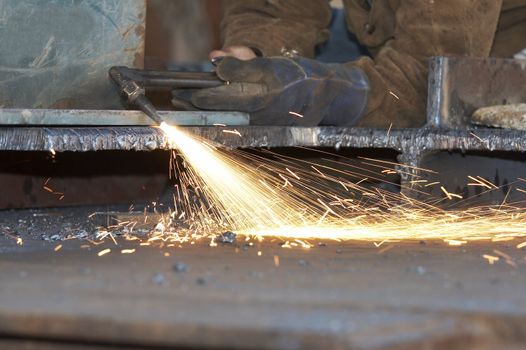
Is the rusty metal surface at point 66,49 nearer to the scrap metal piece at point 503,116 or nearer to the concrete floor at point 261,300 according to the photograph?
the concrete floor at point 261,300

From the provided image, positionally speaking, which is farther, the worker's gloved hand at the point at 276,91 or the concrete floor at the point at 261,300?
the worker's gloved hand at the point at 276,91

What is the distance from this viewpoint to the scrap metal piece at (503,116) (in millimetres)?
3326

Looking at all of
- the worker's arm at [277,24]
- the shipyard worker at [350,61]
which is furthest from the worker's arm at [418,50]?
the worker's arm at [277,24]

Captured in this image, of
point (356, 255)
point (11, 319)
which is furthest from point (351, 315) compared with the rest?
point (356, 255)

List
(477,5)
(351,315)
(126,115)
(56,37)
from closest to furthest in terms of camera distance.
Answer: (351,315) → (126,115) → (56,37) → (477,5)

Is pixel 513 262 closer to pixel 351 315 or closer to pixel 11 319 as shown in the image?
pixel 351 315

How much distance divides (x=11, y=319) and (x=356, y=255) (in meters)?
1.03

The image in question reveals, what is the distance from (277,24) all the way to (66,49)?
131 cm

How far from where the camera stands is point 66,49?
3.25 m

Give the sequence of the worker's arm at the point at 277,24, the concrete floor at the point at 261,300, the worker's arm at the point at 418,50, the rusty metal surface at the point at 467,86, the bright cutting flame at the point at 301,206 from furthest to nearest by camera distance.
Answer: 1. the worker's arm at the point at 277,24
2. the worker's arm at the point at 418,50
3. the rusty metal surface at the point at 467,86
4. the bright cutting flame at the point at 301,206
5. the concrete floor at the point at 261,300

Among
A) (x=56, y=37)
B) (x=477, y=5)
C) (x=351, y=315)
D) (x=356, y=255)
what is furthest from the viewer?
(x=477, y=5)

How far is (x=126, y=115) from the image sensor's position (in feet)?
9.71

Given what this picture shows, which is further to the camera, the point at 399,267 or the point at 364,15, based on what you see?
the point at 364,15

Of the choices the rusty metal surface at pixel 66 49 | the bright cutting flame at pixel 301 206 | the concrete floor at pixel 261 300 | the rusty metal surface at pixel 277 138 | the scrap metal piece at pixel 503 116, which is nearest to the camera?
the concrete floor at pixel 261 300
